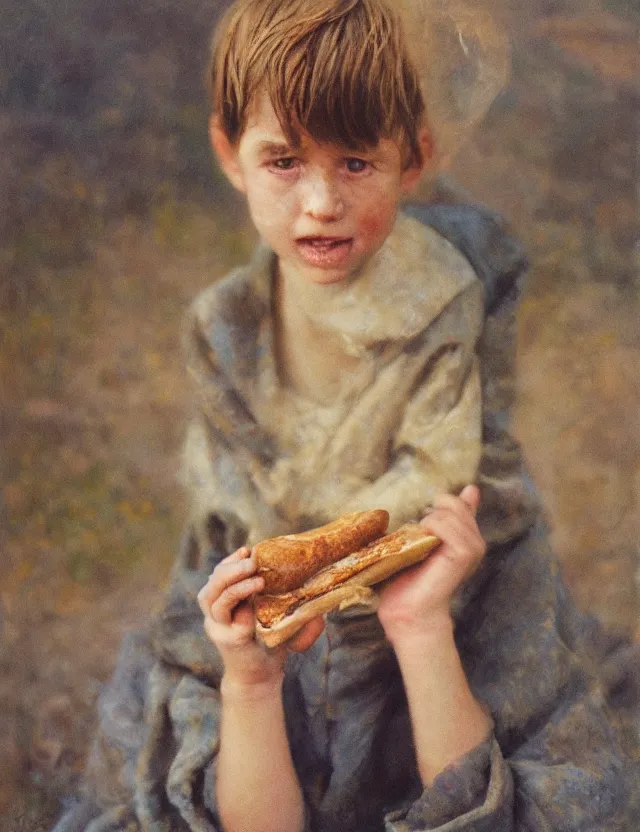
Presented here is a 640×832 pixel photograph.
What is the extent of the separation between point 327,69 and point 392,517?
1.89 ft

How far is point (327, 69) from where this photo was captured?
A: 5.06 feet

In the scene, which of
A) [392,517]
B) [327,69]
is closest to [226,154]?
[327,69]

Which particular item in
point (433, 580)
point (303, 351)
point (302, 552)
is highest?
point (303, 351)

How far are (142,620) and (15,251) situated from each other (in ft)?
1.81

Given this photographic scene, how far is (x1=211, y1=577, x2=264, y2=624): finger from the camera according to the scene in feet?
5.23

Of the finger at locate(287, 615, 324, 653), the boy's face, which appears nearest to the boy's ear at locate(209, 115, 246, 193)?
the boy's face

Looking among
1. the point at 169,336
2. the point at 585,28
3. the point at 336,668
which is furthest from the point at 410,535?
the point at 585,28

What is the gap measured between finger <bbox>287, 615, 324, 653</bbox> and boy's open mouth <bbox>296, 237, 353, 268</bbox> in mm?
463

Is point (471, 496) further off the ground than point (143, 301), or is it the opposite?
point (143, 301)

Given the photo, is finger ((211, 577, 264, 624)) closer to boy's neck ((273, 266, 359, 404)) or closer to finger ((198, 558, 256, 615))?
finger ((198, 558, 256, 615))

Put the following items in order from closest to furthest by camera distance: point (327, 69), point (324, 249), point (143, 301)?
1. point (327, 69)
2. point (324, 249)
3. point (143, 301)

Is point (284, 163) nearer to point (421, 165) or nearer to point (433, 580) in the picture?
point (421, 165)

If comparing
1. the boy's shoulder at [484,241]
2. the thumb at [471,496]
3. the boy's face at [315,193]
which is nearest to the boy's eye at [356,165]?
the boy's face at [315,193]

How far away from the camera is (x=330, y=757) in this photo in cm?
171
